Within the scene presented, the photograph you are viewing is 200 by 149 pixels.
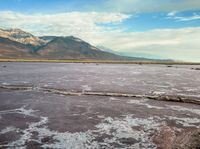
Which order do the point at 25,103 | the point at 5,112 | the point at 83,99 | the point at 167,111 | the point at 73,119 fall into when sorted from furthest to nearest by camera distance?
the point at 83,99 → the point at 25,103 → the point at 167,111 → the point at 5,112 → the point at 73,119

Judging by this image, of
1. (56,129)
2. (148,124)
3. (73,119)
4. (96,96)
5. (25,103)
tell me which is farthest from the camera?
(96,96)

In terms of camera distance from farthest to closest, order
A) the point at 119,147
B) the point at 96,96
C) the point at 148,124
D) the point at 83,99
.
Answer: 1. the point at 96,96
2. the point at 83,99
3. the point at 148,124
4. the point at 119,147

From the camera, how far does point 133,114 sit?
103 ft

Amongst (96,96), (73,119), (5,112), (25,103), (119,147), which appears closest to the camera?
(119,147)

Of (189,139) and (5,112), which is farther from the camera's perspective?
(5,112)

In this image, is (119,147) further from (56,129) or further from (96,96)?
(96,96)

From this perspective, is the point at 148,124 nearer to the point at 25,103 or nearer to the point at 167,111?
the point at 167,111

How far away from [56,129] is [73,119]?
4.30 meters

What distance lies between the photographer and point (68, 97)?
43.5 metres

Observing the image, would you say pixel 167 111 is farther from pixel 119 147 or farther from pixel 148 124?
pixel 119 147

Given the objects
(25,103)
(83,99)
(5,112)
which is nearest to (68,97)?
(83,99)

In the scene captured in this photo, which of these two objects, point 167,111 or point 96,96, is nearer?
point 167,111

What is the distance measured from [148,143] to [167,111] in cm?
1390

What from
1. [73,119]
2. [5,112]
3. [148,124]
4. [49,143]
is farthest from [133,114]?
[5,112]
